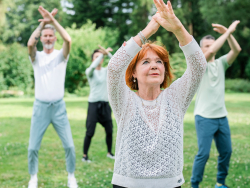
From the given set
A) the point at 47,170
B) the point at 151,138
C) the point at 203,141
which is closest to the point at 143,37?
the point at 151,138

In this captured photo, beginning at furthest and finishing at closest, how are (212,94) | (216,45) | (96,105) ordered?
(96,105)
(212,94)
(216,45)

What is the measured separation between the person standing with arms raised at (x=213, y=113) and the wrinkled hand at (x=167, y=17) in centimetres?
239

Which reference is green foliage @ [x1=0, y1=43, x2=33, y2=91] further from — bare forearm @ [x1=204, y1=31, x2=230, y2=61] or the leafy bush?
bare forearm @ [x1=204, y1=31, x2=230, y2=61]

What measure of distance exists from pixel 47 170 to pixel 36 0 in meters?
45.0

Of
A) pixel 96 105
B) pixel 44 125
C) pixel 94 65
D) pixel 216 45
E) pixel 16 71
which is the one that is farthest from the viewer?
pixel 16 71

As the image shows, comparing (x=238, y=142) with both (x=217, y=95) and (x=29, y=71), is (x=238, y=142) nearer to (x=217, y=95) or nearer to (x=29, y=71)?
(x=217, y=95)

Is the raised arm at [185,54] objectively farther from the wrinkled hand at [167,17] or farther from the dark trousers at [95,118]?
the dark trousers at [95,118]

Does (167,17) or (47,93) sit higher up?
(167,17)

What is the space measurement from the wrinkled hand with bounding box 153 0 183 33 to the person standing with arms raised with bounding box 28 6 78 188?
8.88 feet

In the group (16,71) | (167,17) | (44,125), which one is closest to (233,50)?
(167,17)

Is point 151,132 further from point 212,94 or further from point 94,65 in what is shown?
point 94,65

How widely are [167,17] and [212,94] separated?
2.72m

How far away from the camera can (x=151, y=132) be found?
6.87 ft

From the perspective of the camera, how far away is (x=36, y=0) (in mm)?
45438
